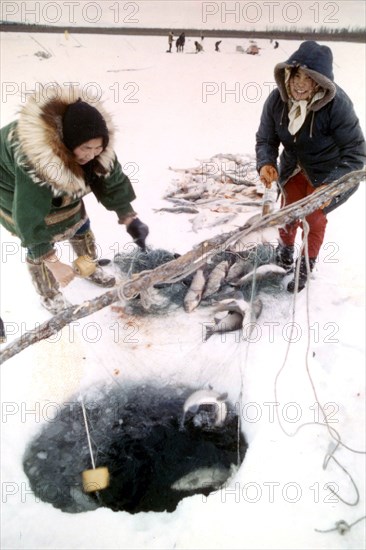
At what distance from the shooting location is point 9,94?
12.5 feet

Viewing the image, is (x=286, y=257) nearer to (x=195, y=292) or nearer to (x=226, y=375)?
(x=195, y=292)

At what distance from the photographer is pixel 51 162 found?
1679mm

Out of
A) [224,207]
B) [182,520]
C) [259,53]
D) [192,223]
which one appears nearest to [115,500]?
[182,520]

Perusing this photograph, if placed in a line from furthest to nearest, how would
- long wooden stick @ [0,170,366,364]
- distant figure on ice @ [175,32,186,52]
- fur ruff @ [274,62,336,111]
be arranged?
distant figure on ice @ [175,32,186,52] < fur ruff @ [274,62,336,111] < long wooden stick @ [0,170,366,364]

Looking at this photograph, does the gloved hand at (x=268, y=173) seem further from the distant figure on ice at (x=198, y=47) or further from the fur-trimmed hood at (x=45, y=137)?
the distant figure on ice at (x=198, y=47)

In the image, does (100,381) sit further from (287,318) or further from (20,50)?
(20,50)

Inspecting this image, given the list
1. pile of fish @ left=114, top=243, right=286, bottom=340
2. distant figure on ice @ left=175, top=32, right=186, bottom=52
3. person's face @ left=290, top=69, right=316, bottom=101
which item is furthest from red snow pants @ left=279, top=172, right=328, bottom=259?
distant figure on ice @ left=175, top=32, right=186, bottom=52

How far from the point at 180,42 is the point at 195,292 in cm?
283

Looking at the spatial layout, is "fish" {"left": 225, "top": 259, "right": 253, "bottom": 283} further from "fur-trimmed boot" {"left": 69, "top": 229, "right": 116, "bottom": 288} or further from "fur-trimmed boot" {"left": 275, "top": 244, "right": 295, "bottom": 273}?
"fur-trimmed boot" {"left": 69, "top": 229, "right": 116, "bottom": 288}

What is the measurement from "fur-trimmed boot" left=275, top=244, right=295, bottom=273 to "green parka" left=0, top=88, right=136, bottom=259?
1.35 metres

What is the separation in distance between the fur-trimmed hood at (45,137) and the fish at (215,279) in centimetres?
127

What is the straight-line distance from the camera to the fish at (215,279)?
268 centimetres

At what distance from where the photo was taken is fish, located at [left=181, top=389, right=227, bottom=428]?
210cm

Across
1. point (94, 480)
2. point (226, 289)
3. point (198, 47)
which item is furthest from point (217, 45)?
point (94, 480)
